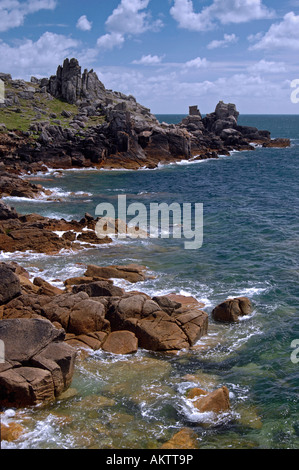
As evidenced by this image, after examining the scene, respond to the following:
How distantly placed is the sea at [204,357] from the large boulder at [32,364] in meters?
0.44

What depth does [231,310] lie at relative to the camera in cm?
2373

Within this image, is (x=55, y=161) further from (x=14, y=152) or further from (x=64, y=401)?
(x=64, y=401)

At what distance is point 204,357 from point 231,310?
13.9 feet

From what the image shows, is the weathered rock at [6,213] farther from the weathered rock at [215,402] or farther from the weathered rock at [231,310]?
the weathered rock at [215,402]

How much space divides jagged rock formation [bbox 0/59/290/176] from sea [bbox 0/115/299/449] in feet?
95.3

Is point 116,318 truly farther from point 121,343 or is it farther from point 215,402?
point 215,402

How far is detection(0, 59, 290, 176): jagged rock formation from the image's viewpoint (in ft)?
265

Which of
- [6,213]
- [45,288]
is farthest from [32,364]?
[6,213]

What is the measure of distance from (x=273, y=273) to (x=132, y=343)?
543 inches

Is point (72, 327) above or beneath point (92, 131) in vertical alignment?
beneath

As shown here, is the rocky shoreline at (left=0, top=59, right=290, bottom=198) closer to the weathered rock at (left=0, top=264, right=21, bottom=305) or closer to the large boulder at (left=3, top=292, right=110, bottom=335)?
the weathered rock at (left=0, top=264, right=21, bottom=305)

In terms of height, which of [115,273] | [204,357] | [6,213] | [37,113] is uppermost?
[37,113]

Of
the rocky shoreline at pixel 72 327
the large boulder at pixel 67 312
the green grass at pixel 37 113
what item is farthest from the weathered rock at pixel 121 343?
the green grass at pixel 37 113

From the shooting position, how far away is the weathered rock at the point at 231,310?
77.9 feet
